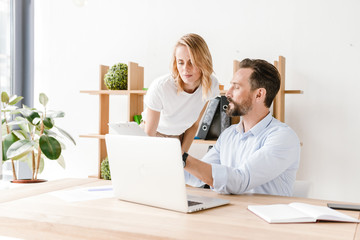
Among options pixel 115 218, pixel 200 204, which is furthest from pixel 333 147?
pixel 115 218

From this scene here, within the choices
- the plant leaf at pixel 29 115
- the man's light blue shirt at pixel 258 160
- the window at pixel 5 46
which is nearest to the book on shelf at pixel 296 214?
the man's light blue shirt at pixel 258 160

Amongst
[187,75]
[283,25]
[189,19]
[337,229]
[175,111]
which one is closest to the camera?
[337,229]

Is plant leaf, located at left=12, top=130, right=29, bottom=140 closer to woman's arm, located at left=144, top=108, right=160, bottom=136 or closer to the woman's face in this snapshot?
woman's arm, located at left=144, top=108, right=160, bottom=136

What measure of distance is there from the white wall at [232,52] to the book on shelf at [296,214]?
1.89 meters

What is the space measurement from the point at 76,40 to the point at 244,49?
155cm

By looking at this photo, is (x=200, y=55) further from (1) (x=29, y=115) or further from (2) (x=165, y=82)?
(1) (x=29, y=115)

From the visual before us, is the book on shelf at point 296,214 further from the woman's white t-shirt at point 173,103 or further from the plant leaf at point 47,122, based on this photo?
the plant leaf at point 47,122

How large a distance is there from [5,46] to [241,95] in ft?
8.42

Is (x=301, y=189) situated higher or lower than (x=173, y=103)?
lower

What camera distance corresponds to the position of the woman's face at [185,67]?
2141 millimetres

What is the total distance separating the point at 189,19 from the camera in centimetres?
329

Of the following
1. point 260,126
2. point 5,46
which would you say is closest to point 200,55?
point 260,126

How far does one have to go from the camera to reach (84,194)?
1.42 metres

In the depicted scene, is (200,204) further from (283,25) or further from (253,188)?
(283,25)
